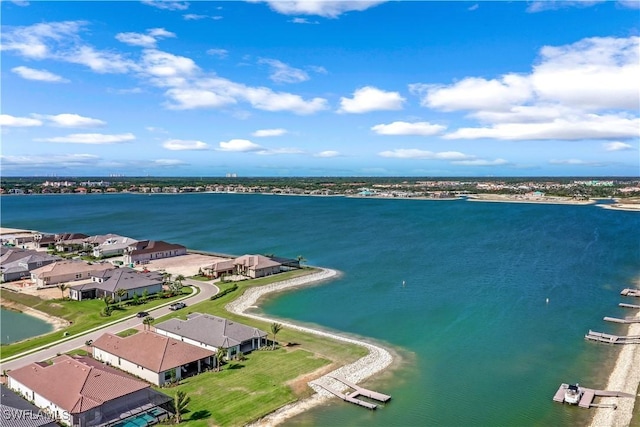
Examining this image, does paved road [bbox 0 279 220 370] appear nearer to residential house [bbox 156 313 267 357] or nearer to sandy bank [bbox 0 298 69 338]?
residential house [bbox 156 313 267 357]

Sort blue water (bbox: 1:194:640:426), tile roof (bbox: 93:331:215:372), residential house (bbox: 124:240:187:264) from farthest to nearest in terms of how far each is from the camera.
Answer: residential house (bbox: 124:240:187:264) → blue water (bbox: 1:194:640:426) → tile roof (bbox: 93:331:215:372)

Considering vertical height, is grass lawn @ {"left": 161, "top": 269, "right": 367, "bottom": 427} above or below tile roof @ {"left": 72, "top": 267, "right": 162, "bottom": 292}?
below

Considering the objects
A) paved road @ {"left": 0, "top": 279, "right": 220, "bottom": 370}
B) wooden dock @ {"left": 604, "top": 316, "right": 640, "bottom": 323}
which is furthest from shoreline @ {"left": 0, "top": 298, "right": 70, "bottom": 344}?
wooden dock @ {"left": 604, "top": 316, "right": 640, "bottom": 323}

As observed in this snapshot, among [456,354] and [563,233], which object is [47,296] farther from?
[563,233]

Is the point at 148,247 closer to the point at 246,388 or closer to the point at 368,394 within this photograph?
the point at 246,388

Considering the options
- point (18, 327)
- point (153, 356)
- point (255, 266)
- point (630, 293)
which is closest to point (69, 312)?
point (18, 327)

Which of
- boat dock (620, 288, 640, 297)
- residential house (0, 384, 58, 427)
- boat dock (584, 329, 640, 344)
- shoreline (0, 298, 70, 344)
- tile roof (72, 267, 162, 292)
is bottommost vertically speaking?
shoreline (0, 298, 70, 344)

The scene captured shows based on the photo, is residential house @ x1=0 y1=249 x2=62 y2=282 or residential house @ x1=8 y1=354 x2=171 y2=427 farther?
residential house @ x1=0 y1=249 x2=62 y2=282

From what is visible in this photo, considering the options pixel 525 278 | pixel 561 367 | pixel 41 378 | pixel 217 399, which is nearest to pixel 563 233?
pixel 525 278
